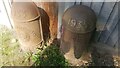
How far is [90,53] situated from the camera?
3.02 m

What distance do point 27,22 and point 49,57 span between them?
766mm

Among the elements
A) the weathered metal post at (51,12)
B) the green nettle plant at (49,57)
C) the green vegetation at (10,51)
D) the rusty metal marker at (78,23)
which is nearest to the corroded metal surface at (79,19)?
the rusty metal marker at (78,23)

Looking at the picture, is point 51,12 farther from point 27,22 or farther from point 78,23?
point 78,23

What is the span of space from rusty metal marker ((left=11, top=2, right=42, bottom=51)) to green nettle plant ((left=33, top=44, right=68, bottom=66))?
0.21 meters

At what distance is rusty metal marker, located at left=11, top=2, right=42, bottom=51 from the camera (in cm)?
240

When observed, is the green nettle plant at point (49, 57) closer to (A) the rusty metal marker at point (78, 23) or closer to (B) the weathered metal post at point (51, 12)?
(B) the weathered metal post at point (51, 12)

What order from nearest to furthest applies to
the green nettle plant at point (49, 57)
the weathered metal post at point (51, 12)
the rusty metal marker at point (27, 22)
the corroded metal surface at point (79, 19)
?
1. the corroded metal surface at point (79, 19)
2. the rusty metal marker at point (27, 22)
3. the weathered metal post at point (51, 12)
4. the green nettle plant at point (49, 57)

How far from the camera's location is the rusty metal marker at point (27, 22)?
2.40 metres

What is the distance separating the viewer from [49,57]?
9.76 ft

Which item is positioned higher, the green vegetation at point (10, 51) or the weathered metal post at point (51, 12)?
the weathered metal post at point (51, 12)

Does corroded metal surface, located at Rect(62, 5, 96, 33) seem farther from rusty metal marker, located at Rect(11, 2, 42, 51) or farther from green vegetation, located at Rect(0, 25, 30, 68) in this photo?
green vegetation, located at Rect(0, 25, 30, 68)

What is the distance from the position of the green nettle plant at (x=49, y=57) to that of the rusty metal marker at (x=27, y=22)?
211mm

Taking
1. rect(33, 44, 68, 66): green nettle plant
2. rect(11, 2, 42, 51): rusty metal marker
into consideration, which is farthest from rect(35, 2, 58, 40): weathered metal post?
rect(33, 44, 68, 66): green nettle plant

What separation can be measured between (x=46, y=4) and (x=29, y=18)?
1.12 feet
